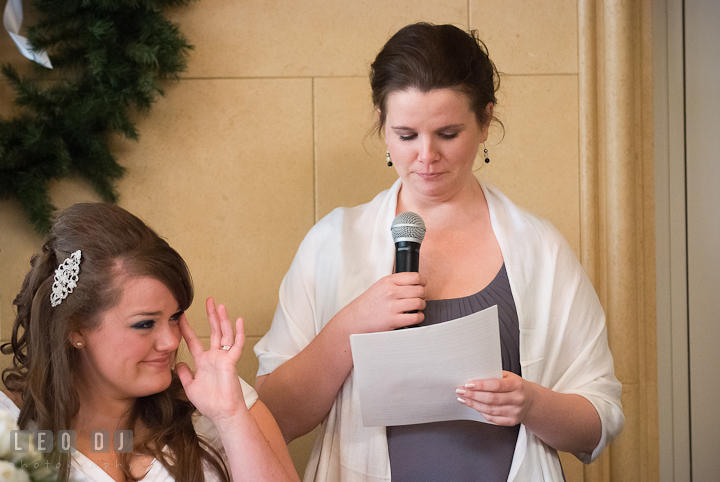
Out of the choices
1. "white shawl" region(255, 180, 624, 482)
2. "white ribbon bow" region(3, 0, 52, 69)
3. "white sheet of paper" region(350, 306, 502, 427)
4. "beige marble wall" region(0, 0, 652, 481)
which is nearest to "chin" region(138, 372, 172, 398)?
"white shawl" region(255, 180, 624, 482)

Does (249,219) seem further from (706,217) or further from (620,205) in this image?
(706,217)

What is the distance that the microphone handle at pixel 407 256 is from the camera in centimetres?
147

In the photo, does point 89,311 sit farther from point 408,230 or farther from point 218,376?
point 408,230

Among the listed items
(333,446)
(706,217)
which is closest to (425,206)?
(333,446)

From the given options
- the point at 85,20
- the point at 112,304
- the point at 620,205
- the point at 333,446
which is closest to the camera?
the point at 112,304

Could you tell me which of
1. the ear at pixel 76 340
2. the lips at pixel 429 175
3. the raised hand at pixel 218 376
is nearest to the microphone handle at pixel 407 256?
the lips at pixel 429 175

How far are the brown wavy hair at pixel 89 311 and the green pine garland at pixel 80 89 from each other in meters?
0.80

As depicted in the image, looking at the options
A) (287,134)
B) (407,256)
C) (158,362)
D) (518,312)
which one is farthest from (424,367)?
(287,134)

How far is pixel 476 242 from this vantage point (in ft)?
6.03

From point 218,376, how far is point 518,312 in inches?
31.0

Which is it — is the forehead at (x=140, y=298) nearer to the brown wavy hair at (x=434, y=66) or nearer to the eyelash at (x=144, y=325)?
the eyelash at (x=144, y=325)

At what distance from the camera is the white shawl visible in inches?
67.2

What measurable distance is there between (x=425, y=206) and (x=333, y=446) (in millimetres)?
707

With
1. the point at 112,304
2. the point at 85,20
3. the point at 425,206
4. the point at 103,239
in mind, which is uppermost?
the point at 85,20
